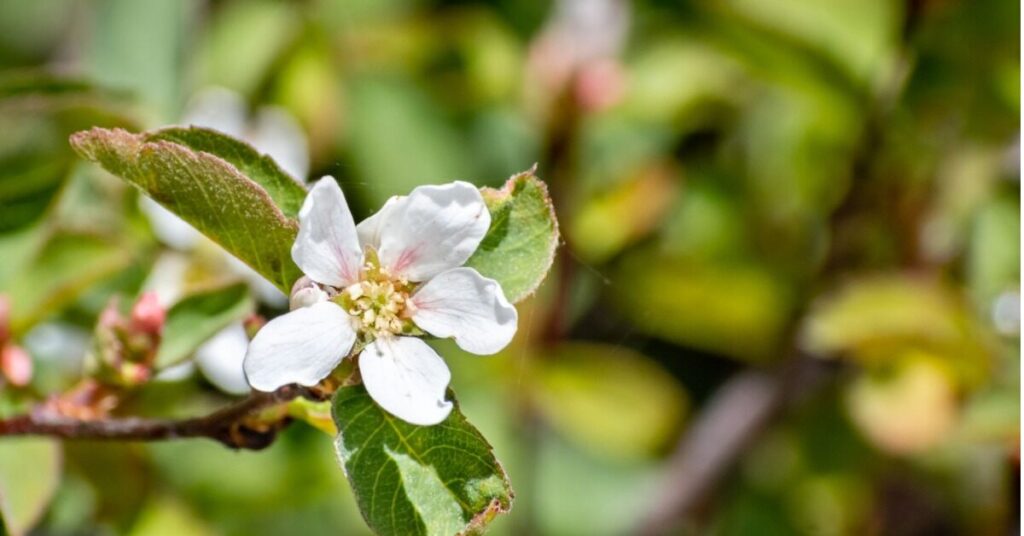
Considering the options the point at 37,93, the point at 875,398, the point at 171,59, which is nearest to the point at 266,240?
the point at 37,93

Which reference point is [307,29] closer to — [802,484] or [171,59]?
[171,59]

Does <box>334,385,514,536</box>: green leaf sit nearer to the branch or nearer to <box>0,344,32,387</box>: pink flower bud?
the branch

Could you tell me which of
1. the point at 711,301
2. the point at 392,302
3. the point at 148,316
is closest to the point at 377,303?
the point at 392,302

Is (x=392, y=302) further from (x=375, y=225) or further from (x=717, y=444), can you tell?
(x=717, y=444)

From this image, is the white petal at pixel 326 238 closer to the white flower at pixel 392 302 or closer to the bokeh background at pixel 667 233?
the white flower at pixel 392 302

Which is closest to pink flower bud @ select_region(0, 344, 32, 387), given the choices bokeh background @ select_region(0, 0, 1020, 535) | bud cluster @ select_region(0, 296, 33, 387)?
bud cluster @ select_region(0, 296, 33, 387)

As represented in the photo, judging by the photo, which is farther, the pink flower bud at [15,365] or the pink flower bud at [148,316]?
the pink flower bud at [15,365]

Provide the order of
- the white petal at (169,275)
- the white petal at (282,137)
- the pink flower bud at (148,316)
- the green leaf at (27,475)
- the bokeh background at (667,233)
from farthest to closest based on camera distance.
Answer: the white petal at (282,137) → the bokeh background at (667,233) → the white petal at (169,275) → the green leaf at (27,475) → the pink flower bud at (148,316)

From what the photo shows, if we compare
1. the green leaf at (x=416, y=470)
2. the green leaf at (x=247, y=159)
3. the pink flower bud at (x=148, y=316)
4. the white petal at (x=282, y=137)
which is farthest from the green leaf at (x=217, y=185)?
the white petal at (x=282, y=137)
